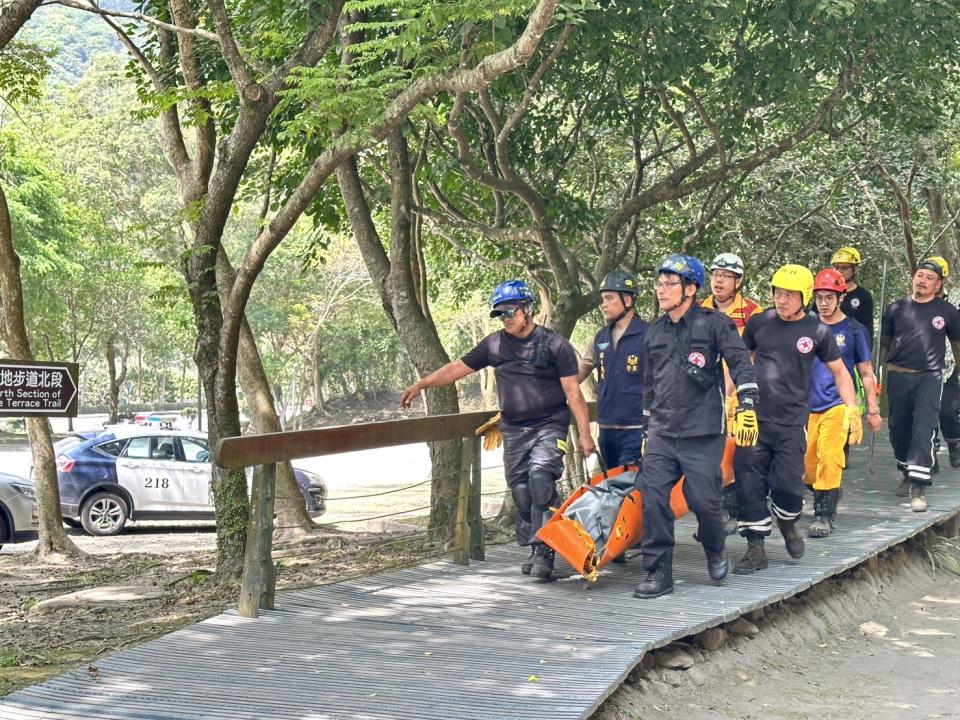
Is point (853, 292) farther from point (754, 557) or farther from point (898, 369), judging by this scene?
point (754, 557)

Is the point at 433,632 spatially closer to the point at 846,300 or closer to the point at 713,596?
the point at 713,596

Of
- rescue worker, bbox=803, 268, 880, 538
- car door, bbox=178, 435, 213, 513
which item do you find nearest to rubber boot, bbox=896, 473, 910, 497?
rescue worker, bbox=803, 268, 880, 538

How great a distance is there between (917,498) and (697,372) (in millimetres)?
→ 4201

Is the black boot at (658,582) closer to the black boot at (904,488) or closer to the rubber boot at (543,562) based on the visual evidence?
the rubber boot at (543,562)

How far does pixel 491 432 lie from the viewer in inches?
319

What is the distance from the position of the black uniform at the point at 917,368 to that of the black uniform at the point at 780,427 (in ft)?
8.60

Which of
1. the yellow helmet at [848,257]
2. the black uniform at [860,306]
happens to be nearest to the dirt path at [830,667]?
the black uniform at [860,306]

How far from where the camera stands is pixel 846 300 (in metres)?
11.2

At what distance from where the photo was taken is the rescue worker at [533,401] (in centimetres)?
753

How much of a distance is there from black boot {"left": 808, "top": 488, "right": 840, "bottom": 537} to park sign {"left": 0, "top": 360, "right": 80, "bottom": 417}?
539 cm

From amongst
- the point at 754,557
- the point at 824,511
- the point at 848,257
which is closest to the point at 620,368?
the point at 754,557

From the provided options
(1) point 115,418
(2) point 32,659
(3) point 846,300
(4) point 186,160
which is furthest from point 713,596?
(1) point 115,418

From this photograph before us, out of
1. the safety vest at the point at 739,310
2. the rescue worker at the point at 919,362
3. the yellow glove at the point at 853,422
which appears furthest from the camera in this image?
the rescue worker at the point at 919,362

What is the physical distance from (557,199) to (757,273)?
256 inches
